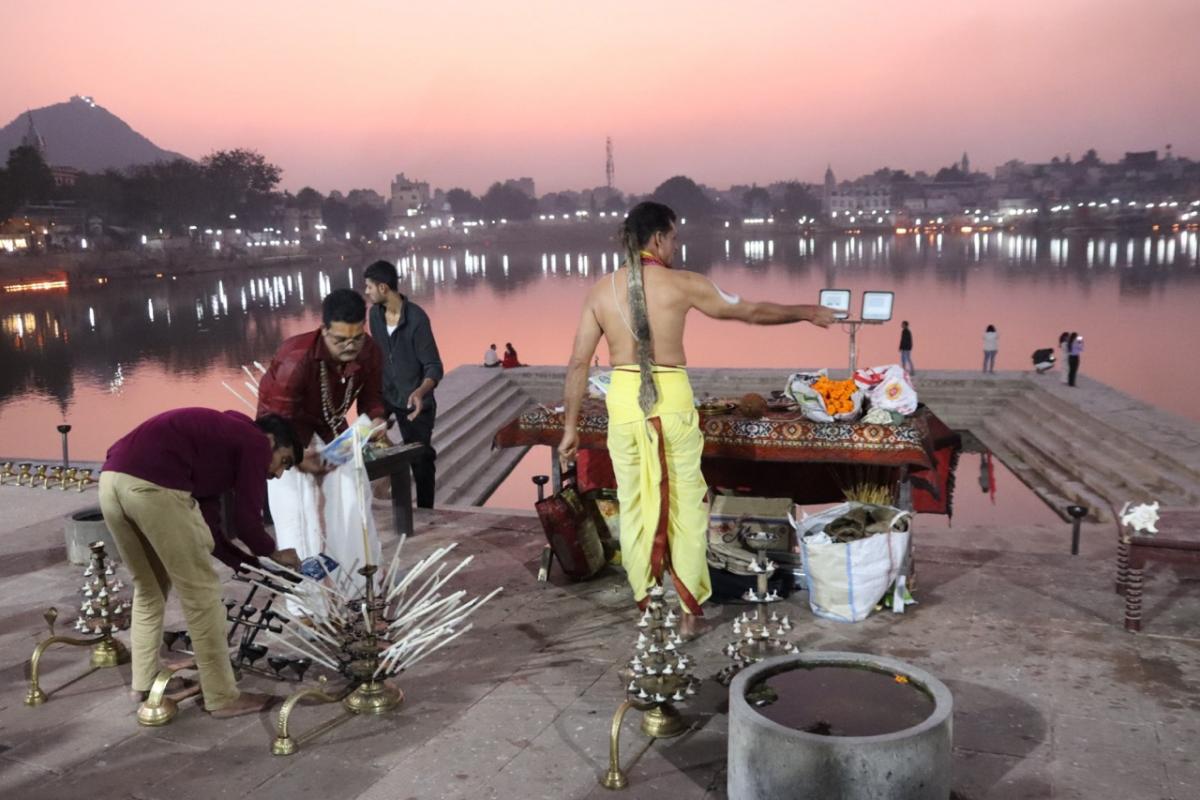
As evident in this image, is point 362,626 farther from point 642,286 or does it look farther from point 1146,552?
point 1146,552

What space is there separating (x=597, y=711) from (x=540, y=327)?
38974 mm

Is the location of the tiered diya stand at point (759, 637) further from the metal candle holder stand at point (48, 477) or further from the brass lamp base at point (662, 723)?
the metal candle holder stand at point (48, 477)

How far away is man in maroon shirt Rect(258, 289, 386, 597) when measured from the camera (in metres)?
4.71

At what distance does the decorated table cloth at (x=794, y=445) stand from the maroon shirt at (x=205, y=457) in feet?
7.95

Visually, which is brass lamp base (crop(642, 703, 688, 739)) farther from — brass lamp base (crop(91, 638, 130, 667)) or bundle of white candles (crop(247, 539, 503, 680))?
brass lamp base (crop(91, 638, 130, 667))

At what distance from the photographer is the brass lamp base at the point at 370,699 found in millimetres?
4078

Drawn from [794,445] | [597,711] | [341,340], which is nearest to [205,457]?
[341,340]

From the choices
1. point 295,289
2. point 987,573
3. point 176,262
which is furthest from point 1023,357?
point 176,262

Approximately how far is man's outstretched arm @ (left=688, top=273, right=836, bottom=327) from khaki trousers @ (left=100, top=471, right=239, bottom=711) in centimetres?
241

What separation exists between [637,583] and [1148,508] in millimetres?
2500

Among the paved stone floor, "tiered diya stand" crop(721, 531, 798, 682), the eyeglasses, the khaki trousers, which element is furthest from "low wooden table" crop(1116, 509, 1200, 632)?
the khaki trousers

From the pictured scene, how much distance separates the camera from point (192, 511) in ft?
12.6

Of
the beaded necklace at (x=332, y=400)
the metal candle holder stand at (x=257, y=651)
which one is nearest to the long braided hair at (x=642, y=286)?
the beaded necklace at (x=332, y=400)

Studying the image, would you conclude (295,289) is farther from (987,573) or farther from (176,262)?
(987,573)
